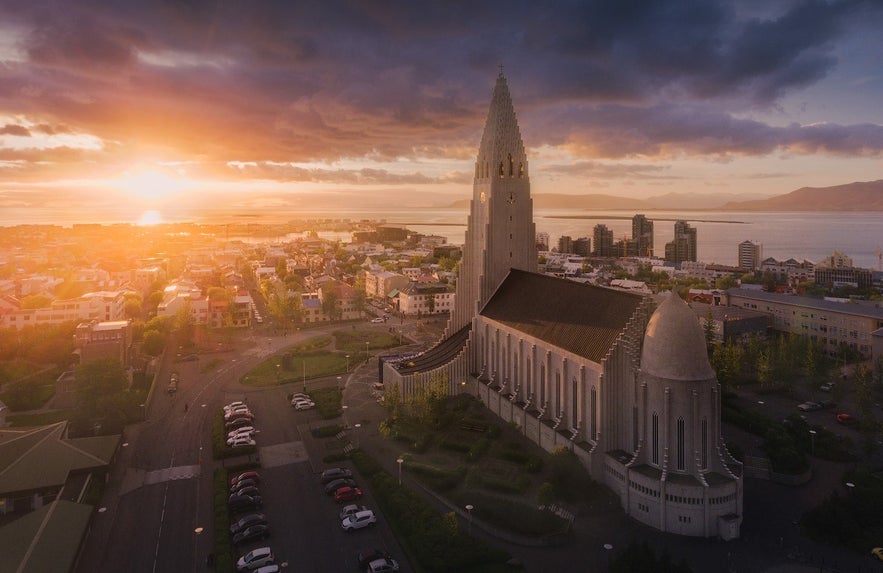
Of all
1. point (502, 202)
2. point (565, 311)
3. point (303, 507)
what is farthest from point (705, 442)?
point (502, 202)

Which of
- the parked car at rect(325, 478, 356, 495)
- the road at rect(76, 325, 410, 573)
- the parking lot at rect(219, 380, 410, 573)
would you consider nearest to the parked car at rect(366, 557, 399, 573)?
the parking lot at rect(219, 380, 410, 573)

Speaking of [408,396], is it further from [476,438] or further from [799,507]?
[799,507]

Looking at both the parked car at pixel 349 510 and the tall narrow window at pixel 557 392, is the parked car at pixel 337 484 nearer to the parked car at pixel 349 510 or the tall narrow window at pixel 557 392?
the parked car at pixel 349 510

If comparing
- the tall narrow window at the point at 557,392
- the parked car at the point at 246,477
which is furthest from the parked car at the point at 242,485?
the tall narrow window at the point at 557,392

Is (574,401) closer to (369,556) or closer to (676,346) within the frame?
(676,346)

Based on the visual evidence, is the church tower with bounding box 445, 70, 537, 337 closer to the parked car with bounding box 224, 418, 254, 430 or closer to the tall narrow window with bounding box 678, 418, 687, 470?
the parked car with bounding box 224, 418, 254, 430

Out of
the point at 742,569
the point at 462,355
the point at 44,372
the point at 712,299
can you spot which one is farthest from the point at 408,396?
the point at 712,299
